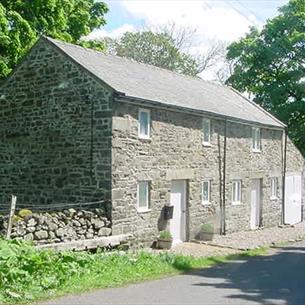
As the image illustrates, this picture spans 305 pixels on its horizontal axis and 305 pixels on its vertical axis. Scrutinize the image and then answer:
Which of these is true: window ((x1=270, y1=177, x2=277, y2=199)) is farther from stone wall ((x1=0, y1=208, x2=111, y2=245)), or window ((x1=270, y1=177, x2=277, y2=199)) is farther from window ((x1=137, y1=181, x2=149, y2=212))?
stone wall ((x1=0, y1=208, x2=111, y2=245))

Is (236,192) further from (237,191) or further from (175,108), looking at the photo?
(175,108)

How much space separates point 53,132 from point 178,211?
5311 millimetres

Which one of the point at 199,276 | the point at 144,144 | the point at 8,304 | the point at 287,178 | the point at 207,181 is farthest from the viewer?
the point at 287,178

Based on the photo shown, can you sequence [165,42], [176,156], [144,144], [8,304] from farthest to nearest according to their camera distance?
[165,42] < [176,156] < [144,144] < [8,304]

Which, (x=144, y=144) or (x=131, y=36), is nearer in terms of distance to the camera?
(x=144, y=144)

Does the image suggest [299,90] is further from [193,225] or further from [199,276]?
[199,276]

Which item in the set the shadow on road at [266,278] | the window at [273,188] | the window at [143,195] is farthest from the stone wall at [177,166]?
the shadow on road at [266,278]

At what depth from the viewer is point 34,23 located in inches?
990

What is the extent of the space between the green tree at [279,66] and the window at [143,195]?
21925 millimetres

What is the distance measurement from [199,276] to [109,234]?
3.93 metres

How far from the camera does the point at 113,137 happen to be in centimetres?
1700

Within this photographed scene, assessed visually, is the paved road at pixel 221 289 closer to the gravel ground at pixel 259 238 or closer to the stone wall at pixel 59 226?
the stone wall at pixel 59 226

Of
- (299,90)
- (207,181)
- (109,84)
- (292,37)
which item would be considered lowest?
(207,181)

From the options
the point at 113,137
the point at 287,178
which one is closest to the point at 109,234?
the point at 113,137
